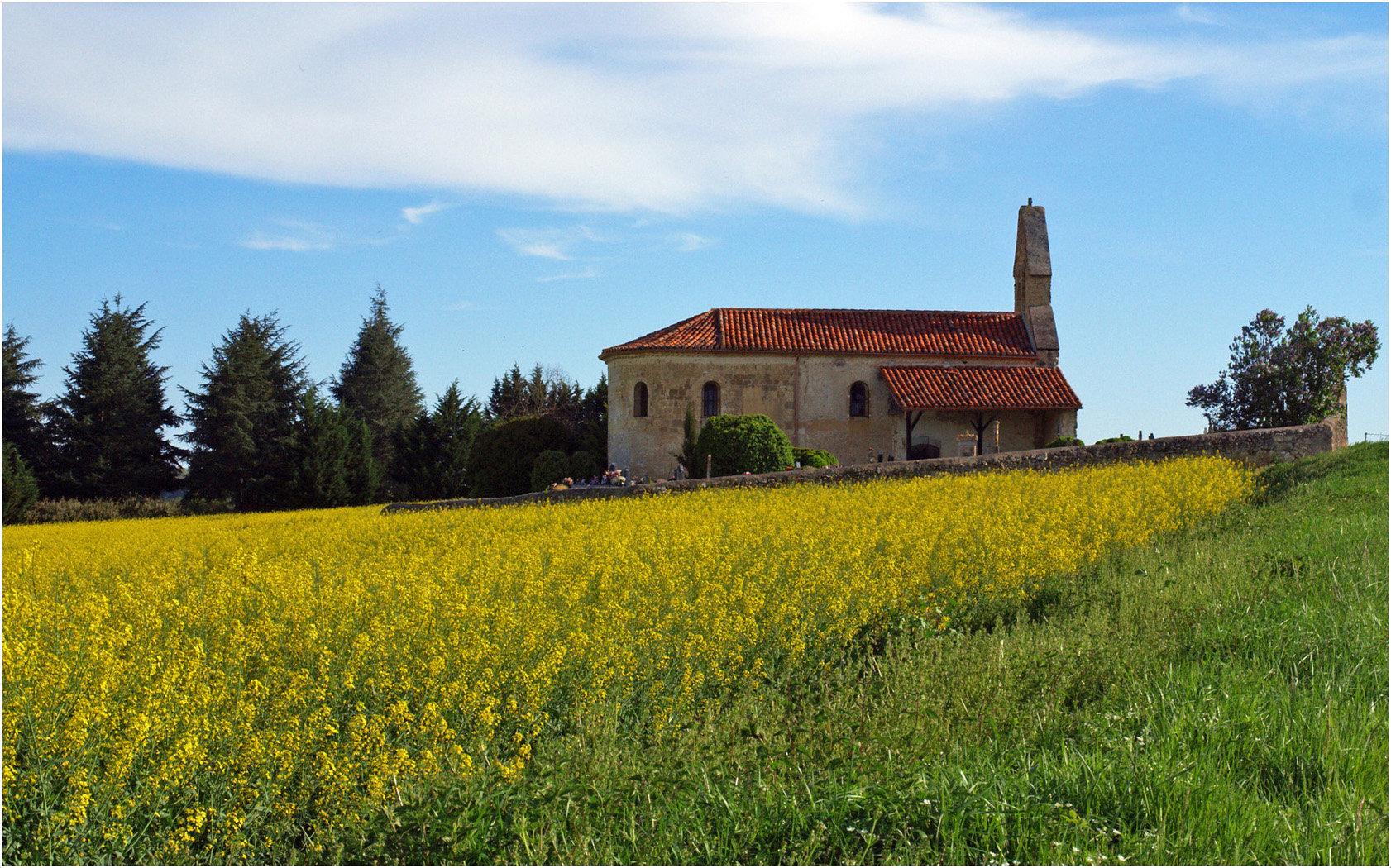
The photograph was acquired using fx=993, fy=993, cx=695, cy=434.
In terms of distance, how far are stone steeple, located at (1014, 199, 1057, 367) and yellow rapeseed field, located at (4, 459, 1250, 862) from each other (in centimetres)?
2070

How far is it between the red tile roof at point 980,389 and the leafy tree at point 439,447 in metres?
15.6

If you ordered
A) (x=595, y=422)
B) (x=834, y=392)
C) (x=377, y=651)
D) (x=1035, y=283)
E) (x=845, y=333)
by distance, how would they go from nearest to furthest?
(x=377, y=651) < (x=834, y=392) < (x=845, y=333) < (x=1035, y=283) < (x=595, y=422)

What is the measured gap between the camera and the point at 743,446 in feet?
76.3

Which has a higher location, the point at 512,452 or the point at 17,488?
the point at 512,452

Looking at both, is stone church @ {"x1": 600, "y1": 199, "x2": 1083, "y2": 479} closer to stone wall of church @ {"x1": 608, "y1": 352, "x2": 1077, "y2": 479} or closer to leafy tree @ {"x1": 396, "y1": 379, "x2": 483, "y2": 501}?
stone wall of church @ {"x1": 608, "y1": 352, "x2": 1077, "y2": 479}

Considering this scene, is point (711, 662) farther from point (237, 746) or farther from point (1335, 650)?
point (1335, 650)

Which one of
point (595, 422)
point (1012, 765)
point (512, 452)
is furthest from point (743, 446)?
point (1012, 765)

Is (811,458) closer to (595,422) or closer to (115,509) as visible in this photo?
(595,422)

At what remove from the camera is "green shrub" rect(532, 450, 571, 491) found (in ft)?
88.2

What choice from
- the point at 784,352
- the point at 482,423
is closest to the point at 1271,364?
the point at 784,352

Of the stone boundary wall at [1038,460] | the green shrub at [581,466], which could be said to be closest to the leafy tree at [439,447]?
the green shrub at [581,466]

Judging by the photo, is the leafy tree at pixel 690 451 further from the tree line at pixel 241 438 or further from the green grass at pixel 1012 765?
the green grass at pixel 1012 765

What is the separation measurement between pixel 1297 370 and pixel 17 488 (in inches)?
1557

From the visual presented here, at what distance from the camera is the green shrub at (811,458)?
23922 millimetres
